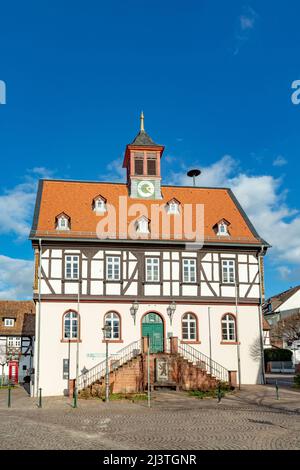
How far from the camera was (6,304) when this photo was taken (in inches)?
1987

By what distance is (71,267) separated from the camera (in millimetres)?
30078

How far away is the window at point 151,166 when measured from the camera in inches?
1400

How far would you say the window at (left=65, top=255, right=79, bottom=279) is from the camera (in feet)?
98.3

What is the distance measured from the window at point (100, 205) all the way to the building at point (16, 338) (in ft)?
59.4

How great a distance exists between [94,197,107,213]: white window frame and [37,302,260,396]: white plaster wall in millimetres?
6245

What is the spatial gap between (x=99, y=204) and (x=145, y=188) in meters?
3.72

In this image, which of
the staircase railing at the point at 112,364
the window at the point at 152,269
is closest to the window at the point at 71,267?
the window at the point at 152,269

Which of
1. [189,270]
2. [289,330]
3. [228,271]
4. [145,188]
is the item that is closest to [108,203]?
[145,188]

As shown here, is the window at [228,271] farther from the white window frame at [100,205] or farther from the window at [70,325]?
the window at [70,325]

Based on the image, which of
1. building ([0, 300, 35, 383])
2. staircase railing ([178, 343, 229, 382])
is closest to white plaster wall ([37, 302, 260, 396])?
staircase railing ([178, 343, 229, 382])

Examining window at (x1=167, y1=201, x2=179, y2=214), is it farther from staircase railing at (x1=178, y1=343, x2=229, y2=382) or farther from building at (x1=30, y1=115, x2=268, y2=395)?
staircase railing at (x1=178, y1=343, x2=229, y2=382)
